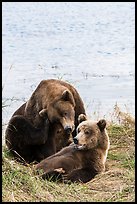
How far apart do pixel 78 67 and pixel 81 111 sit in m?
5.43

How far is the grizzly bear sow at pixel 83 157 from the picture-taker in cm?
591

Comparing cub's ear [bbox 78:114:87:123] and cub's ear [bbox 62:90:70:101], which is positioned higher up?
cub's ear [bbox 62:90:70:101]

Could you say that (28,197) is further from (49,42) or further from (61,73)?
(49,42)

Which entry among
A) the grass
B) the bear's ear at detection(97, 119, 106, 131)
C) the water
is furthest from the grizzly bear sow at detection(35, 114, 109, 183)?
the water

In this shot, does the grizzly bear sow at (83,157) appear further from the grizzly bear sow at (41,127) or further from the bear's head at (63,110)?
the grizzly bear sow at (41,127)

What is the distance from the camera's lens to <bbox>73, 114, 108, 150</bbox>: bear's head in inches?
238

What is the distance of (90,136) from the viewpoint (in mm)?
6090

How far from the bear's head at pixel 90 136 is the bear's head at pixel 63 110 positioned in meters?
0.20

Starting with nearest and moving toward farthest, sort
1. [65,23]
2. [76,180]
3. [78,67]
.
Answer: [76,180]
[78,67]
[65,23]

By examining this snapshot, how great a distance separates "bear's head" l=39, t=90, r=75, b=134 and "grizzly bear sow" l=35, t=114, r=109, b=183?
0.65 feet

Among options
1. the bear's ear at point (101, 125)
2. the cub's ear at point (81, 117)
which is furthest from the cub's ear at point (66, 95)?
the bear's ear at point (101, 125)

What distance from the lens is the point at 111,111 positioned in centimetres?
883

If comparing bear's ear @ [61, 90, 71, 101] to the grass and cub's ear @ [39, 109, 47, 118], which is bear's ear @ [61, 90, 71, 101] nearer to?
cub's ear @ [39, 109, 47, 118]

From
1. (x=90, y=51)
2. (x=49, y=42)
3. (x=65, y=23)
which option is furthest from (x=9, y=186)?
(x=65, y=23)
